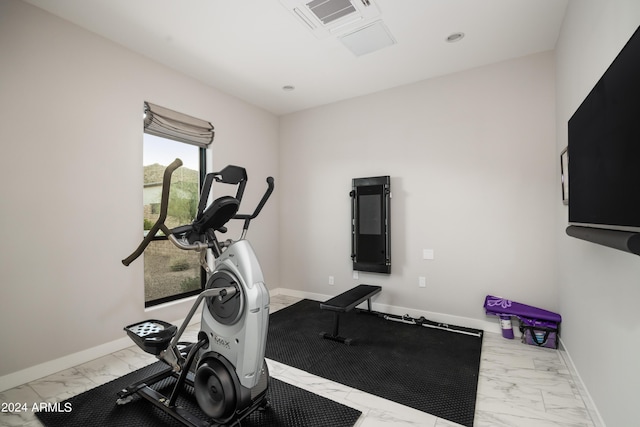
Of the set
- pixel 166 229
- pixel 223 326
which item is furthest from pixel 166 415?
pixel 166 229

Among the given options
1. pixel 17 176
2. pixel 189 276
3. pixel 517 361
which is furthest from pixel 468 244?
pixel 17 176

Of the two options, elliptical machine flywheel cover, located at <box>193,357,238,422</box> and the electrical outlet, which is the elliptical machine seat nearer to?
elliptical machine flywheel cover, located at <box>193,357,238,422</box>

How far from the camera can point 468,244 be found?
349 cm

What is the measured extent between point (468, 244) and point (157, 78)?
391 cm

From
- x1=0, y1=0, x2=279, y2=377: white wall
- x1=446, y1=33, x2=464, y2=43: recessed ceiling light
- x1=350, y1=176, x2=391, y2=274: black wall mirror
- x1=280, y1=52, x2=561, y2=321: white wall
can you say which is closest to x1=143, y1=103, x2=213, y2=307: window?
x1=0, y1=0, x2=279, y2=377: white wall

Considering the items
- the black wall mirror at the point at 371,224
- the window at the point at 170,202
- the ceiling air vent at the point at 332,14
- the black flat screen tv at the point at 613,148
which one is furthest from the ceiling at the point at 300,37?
the black flat screen tv at the point at 613,148

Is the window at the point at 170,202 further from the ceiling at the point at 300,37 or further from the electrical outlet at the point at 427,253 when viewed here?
the electrical outlet at the point at 427,253

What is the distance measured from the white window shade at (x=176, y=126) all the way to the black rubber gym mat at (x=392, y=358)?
7.87 ft

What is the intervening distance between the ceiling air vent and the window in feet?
5.87

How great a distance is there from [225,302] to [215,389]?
50 cm

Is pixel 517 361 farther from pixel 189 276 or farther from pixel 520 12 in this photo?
pixel 189 276

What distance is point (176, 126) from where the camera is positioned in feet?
11.1

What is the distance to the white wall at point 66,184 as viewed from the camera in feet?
7.59

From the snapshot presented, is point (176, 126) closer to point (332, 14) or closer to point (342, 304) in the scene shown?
point (332, 14)
